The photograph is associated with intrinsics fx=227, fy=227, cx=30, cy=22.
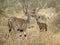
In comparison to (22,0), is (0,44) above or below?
below

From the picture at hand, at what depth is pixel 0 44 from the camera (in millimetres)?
9297

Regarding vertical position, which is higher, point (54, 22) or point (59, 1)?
point (59, 1)

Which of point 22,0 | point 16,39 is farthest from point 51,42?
point 22,0

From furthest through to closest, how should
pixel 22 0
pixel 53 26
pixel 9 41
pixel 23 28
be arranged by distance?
pixel 22 0 < pixel 53 26 < pixel 23 28 < pixel 9 41

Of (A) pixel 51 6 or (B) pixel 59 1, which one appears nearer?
(B) pixel 59 1

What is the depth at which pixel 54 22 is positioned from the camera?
17766 mm

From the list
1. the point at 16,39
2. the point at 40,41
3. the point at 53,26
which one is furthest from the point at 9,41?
the point at 53,26

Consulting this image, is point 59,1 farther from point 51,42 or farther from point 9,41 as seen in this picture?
point 9,41

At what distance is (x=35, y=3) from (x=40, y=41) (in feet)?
35.4

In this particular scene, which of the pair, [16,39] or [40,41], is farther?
[40,41]

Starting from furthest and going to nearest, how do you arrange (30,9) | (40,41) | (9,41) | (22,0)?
(30,9), (22,0), (40,41), (9,41)

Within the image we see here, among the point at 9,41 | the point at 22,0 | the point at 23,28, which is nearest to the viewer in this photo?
the point at 9,41

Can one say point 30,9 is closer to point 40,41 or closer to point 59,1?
point 59,1

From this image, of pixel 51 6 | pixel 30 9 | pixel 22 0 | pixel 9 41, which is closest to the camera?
pixel 9 41
